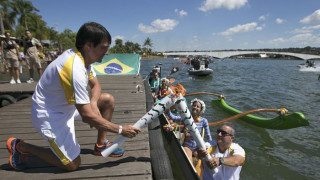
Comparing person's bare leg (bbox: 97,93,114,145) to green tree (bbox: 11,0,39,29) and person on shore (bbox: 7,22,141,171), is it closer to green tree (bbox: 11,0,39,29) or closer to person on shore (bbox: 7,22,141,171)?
person on shore (bbox: 7,22,141,171)

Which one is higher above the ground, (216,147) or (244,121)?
(216,147)

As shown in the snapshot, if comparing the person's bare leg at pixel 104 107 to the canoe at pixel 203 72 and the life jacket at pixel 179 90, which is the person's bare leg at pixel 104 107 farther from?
the canoe at pixel 203 72

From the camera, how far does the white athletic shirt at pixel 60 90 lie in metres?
1.84

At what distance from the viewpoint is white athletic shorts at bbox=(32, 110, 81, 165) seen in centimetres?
202

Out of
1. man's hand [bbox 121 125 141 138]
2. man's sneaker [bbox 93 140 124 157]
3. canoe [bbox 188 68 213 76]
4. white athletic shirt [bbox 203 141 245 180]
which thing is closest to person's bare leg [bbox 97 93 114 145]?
man's sneaker [bbox 93 140 124 157]

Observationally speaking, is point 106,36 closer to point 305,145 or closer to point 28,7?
point 305,145

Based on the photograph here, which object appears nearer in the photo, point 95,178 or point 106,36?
point 106,36

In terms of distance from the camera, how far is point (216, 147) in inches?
119

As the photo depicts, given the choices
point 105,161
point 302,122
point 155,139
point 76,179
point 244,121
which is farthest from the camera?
point 244,121

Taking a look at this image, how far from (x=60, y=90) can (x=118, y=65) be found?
34.9 feet

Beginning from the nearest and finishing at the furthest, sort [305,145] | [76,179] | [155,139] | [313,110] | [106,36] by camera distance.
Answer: [106,36], [76,179], [155,139], [305,145], [313,110]

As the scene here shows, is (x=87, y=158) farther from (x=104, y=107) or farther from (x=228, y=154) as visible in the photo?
(x=228, y=154)

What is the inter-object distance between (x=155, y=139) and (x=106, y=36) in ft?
7.32

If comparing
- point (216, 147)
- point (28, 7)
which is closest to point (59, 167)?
point (216, 147)
